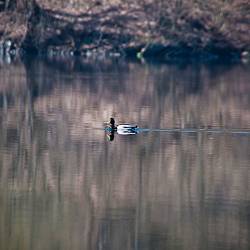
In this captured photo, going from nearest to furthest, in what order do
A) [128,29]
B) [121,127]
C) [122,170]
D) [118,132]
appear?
[122,170]
[121,127]
[118,132]
[128,29]

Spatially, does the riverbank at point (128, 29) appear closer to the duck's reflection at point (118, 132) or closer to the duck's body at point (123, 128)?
the duck's reflection at point (118, 132)

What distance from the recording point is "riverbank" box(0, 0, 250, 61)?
49.4 metres

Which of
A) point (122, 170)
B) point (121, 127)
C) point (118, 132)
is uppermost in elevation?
point (121, 127)

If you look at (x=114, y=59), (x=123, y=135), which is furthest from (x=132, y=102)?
(x=114, y=59)

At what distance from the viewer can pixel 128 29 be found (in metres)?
50.3

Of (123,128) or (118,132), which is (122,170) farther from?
(118,132)

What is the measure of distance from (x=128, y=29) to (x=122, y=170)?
3217cm

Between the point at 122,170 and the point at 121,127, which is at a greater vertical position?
the point at 121,127

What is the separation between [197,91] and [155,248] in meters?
18.9

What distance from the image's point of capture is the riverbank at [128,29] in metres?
49.4

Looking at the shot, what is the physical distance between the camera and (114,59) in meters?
47.8

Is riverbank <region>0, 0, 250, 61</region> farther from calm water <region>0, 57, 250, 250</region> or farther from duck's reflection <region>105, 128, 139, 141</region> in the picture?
duck's reflection <region>105, 128, 139, 141</region>

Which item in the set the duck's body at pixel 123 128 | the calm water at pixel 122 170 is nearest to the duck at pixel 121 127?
the duck's body at pixel 123 128

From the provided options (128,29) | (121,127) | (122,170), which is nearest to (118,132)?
(121,127)
